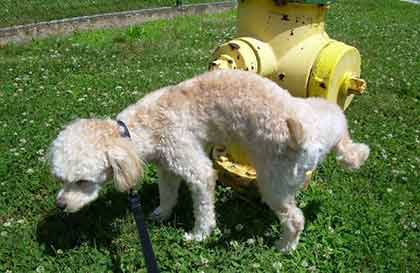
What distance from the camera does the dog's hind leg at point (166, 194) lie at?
15.1 ft

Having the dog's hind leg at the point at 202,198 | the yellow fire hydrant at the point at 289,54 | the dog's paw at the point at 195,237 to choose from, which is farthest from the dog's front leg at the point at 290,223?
the yellow fire hydrant at the point at 289,54

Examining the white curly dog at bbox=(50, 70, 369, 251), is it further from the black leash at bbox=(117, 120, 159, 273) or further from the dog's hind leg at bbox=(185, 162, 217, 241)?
the black leash at bbox=(117, 120, 159, 273)

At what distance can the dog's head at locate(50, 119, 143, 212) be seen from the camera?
3.69 metres

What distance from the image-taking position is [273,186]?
3.95 metres

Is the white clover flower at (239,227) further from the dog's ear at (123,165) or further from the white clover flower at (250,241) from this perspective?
the dog's ear at (123,165)

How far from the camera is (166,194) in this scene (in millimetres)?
4672

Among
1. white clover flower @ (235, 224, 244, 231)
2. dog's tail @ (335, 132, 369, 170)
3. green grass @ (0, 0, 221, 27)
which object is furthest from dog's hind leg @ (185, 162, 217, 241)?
A: green grass @ (0, 0, 221, 27)

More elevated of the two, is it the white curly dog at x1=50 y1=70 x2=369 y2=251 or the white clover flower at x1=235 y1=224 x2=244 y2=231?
the white curly dog at x1=50 y1=70 x2=369 y2=251

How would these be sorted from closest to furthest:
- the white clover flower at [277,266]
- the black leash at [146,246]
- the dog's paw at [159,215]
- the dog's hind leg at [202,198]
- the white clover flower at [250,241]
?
the black leash at [146,246]
the white clover flower at [277,266]
the dog's hind leg at [202,198]
the white clover flower at [250,241]
the dog's paw at [159,215]

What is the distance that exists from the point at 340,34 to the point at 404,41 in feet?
5.00

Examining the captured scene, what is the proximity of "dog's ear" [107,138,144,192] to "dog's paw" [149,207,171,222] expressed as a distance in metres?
1.01

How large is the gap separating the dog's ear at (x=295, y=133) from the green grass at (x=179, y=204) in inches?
42.5

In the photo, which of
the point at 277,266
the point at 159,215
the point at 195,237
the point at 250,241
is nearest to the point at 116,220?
the point at 159,215

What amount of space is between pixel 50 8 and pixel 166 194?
8.40 metres
